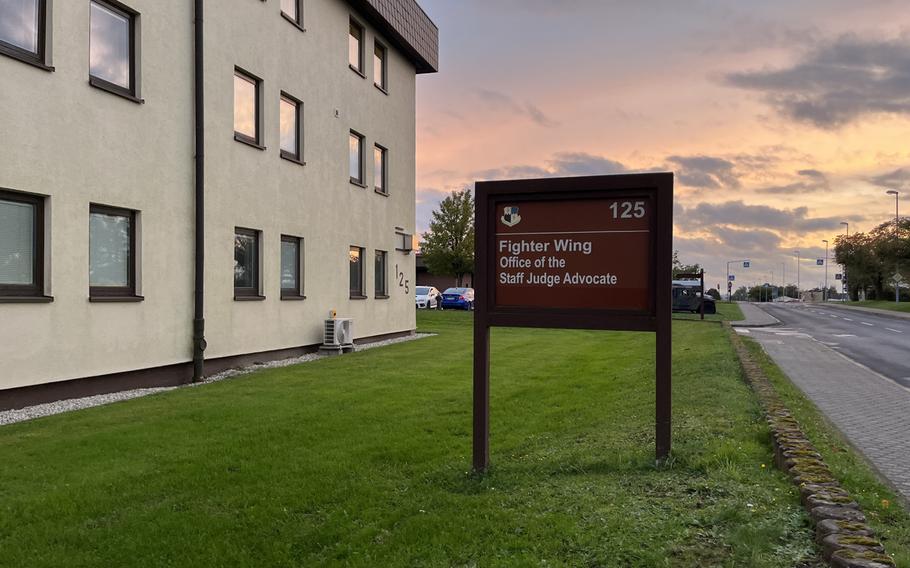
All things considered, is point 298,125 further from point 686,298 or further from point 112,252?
point 686,298

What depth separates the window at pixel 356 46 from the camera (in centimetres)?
1867

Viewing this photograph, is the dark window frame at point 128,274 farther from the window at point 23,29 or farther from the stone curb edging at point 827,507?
the stone curb edging at point 827,507

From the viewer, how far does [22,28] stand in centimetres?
891

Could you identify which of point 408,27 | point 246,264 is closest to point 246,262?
point 246,264

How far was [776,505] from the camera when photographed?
4098mm

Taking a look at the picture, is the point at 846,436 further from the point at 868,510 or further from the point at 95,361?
the point at 95,361

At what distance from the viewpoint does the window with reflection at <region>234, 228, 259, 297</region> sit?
13.4 m

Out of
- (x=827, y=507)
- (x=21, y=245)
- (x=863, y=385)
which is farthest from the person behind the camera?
(x=863, y=385)

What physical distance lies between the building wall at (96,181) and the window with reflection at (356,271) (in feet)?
23.5

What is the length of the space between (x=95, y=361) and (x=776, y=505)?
29.8 feet

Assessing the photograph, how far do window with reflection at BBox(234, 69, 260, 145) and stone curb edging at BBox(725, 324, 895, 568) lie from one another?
11147mm

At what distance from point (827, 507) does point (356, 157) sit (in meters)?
16.7

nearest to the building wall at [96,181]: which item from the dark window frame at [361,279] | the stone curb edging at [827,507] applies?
the dark window frame at [361,279]

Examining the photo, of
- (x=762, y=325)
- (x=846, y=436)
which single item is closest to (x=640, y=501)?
(x=846, y=436)
